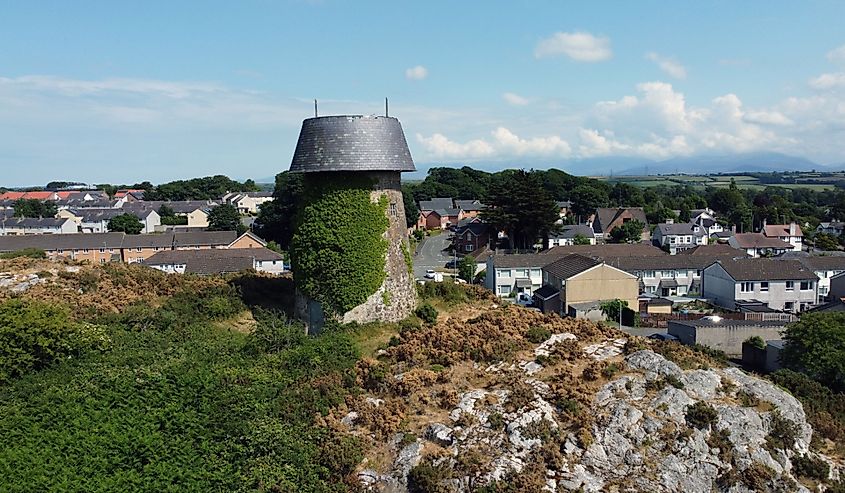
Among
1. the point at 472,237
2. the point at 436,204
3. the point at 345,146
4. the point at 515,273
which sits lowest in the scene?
the point at 515,273

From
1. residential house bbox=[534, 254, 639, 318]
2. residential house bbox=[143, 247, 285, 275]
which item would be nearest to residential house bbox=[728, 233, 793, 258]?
residential house bbox=[534, 254, 639, 318]

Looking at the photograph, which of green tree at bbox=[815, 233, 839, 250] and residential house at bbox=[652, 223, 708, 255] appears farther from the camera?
residential house at bbox=[652, 223, 708, 255]

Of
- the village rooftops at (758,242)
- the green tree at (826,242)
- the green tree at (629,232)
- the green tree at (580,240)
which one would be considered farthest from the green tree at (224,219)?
the green tree at (826,242)

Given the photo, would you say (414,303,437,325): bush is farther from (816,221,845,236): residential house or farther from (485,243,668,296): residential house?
(816,221,845,236): residential house

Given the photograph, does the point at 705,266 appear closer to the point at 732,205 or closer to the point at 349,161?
the point at 349,161

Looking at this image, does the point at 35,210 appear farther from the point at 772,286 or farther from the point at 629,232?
the point at 772,286

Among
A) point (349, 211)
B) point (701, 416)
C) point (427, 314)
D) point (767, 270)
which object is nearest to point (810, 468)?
point (701, 416)
